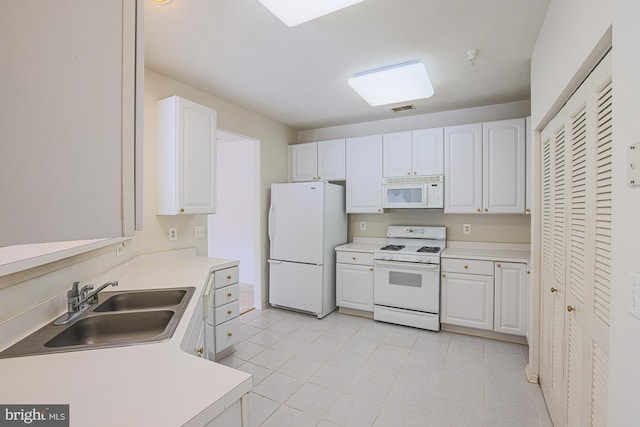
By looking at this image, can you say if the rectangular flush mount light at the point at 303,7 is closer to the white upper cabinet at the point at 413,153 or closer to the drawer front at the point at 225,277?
the drawer front at the point at 225,277

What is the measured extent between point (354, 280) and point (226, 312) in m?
1.68

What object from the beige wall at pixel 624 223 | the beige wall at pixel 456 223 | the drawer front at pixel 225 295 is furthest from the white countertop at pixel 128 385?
the beige wall at pixel 456 223

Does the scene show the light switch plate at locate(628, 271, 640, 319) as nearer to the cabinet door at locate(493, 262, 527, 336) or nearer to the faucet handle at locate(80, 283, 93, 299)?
the faucet handle at locate(80, 283, 93, 299)

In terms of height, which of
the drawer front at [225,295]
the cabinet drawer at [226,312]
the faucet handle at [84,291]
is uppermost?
the faucet handle at [84,291]

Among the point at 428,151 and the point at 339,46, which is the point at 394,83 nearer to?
the point at 339,46

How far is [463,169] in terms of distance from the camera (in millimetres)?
3301

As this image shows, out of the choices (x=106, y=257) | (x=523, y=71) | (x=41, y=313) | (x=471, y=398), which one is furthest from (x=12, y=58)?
(x=523, y=71)

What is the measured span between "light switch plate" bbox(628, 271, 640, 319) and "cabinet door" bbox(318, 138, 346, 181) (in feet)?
10.9

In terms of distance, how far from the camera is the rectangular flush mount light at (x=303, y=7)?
5.01 feet

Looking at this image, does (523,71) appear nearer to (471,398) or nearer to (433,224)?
(433,224)

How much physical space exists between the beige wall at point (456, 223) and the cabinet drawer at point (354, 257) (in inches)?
22.2

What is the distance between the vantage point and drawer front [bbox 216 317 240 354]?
8.16 ft

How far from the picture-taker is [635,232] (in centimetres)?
77

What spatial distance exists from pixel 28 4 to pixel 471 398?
8.96 feet
